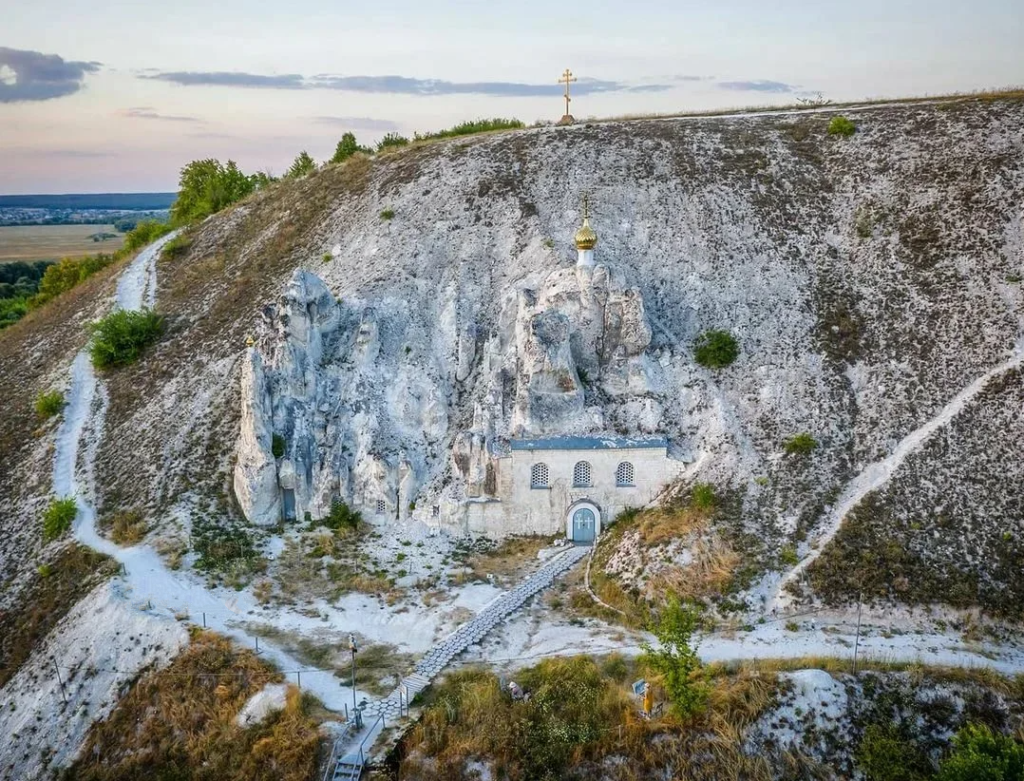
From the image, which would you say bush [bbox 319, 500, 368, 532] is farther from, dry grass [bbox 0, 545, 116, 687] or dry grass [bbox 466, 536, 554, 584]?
dry grass [bbox 0, 545, 116, 687]

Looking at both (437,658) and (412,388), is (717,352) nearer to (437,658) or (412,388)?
(412,388)

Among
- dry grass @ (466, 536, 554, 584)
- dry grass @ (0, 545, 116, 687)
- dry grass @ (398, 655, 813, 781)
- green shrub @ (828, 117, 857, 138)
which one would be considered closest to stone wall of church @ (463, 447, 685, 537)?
dry grass @ (466, 536, 554, 584)

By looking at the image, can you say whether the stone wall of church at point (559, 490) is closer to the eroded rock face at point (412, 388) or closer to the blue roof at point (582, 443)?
the blue roof at point (582, 443)

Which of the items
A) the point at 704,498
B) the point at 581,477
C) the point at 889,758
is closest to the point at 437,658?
the point at 581,477

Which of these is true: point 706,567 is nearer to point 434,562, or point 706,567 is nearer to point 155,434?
point 434,562

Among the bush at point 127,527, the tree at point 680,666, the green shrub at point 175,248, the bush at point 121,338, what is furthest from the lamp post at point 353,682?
the green shrub at point 175,248

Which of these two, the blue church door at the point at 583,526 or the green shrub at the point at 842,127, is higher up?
the green shrub at the point at 842,127
